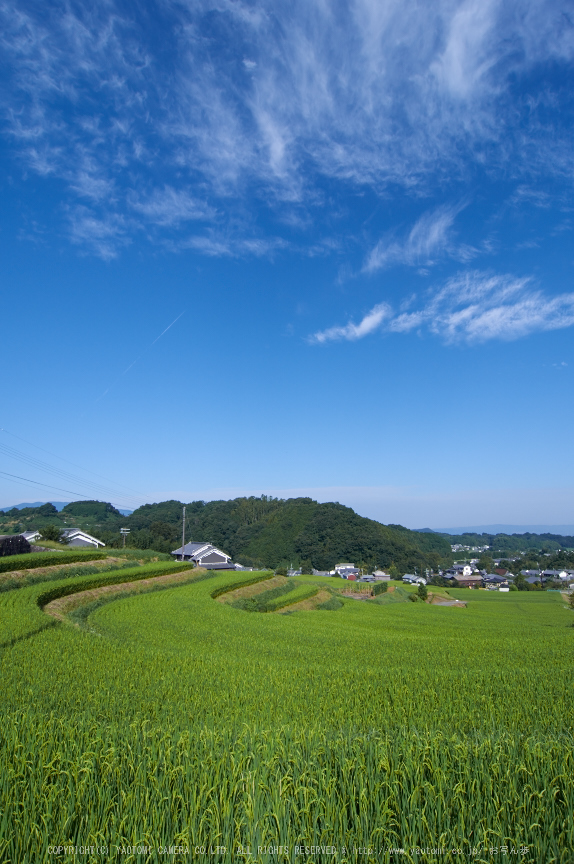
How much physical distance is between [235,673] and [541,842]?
7.89 meters

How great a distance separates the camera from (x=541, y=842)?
9.72 ft

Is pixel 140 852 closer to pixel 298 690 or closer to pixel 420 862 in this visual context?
pixel 420 862

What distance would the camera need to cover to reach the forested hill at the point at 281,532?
323ft

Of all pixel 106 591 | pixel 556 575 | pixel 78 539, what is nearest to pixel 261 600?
pixel 106 591

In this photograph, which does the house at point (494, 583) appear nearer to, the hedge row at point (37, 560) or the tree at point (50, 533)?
the tree at point (50, 533)

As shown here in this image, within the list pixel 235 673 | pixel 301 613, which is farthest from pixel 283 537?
pixel 235 673

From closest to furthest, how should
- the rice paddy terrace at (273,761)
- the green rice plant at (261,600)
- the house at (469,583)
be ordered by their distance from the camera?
the rice paddy terrace at (273,761), the green rice plant at (261,600), the house at (469,583)

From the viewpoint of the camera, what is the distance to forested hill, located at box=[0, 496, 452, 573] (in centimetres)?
9844

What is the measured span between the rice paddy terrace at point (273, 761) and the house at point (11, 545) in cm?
2075

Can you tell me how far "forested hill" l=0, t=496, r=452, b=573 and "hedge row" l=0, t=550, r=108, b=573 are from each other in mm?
59107

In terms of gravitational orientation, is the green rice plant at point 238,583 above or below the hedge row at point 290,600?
above

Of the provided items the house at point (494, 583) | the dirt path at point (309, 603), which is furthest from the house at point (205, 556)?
the house at point (494, 583)

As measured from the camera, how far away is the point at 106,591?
22.2 m

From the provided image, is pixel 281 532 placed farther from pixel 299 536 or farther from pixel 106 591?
pixel 106 591
